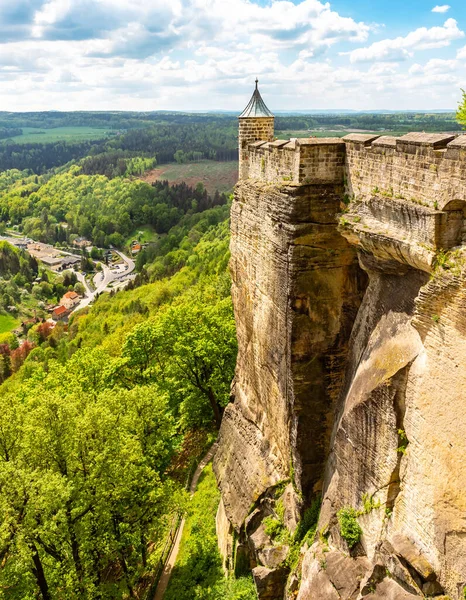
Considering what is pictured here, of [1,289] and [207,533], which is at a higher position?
[207,533]

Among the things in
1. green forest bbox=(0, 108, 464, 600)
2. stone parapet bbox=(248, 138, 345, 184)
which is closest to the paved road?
green forest bbox=(0, 108, 464, 600)

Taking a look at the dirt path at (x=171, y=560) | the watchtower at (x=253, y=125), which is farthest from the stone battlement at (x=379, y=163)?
the dirt path at (x=171, y=560)

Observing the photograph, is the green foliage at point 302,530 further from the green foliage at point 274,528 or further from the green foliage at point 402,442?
the green foliage at point 402,442

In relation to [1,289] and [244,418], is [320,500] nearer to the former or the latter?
[244,418]

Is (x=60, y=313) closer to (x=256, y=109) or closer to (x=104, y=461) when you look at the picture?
(x=104, y=461)

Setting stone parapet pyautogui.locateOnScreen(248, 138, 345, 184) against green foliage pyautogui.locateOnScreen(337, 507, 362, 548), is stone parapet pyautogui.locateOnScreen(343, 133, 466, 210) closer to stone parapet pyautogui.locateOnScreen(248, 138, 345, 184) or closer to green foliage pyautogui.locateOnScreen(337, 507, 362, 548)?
stone parapet pyautogui.locateOnScreen(248, 138, 345, 184)

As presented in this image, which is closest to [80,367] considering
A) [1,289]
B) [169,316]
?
[169,316]
